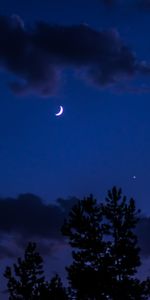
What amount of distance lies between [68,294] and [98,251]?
3.92 m

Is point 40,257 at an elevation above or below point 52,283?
above

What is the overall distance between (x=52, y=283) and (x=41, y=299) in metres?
2.35

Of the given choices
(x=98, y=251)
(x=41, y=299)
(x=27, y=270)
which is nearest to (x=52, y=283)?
(x=41, y=299)

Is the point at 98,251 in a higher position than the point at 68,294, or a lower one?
higher

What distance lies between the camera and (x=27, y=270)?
157 ft

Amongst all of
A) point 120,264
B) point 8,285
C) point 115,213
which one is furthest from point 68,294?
point 8,285

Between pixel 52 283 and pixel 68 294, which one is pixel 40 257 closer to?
pixel 52 283

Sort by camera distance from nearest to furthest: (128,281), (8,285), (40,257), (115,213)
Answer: (128,281), (115,213), (8,285), (40,257)

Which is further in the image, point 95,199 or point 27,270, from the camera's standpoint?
point 27,270

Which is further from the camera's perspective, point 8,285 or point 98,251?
point 8,285

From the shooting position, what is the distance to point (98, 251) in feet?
118

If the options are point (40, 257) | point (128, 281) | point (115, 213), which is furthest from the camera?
point (40, 257)

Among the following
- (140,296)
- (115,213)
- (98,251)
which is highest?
(115,213)

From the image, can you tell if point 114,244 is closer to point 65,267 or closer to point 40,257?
point 65,267
